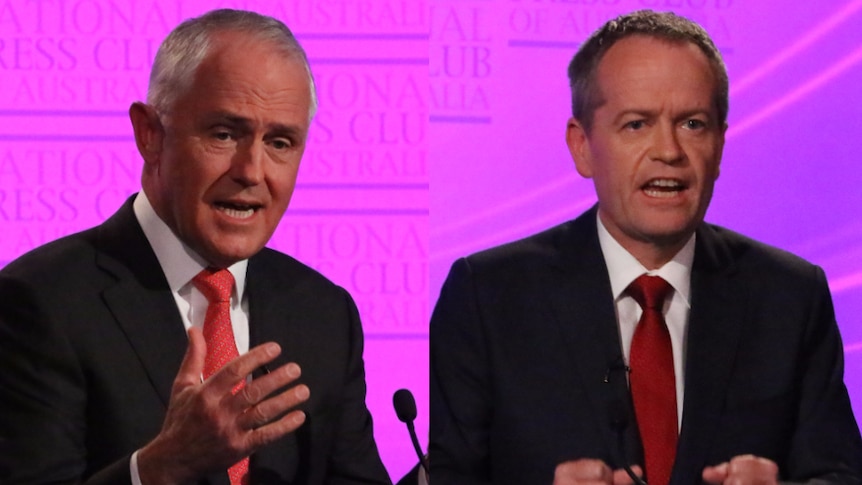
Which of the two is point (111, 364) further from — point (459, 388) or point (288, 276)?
point (459, 388)

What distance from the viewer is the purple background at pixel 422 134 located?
289 cm

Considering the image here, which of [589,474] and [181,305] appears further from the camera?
[181,305]

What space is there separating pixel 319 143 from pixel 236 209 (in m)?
0.46

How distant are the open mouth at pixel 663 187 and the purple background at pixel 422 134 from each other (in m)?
0.18

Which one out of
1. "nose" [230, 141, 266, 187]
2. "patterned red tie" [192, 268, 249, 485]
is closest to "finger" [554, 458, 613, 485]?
"patterned red tie" [192, 268, 249, 485]

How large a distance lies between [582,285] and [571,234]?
0.15m

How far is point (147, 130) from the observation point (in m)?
2.80

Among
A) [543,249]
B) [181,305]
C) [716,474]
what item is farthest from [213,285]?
[716,474]

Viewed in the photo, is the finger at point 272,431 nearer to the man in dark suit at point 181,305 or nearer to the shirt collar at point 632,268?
the man in dark suit at point 181,305

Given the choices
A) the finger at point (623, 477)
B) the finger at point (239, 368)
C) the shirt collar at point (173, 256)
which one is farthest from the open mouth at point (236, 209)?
the finger at point (623, 477)

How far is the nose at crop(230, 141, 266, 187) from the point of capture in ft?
8.88

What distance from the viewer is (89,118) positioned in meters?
3.02

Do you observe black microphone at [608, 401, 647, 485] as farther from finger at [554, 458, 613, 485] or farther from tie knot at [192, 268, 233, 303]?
tie knot at [192, 268, 233, 303]

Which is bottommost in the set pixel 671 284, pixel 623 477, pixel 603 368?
pixel 623 477
